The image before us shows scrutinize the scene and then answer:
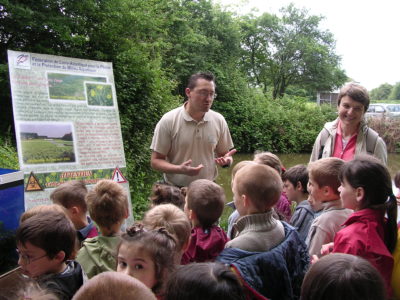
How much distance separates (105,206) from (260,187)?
997 mm

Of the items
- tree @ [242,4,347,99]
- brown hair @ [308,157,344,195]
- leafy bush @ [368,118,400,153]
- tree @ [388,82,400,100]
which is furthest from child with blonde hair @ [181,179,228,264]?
tree @ [388,82,400,100]

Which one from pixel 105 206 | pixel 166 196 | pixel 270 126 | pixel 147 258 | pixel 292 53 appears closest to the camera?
pixel 147 258

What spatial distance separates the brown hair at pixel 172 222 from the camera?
202 centimetres

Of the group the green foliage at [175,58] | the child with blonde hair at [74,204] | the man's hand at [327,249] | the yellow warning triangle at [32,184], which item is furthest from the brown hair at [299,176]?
the green foliage at [175,58]

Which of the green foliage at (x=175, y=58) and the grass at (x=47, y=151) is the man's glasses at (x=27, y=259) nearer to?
the grass at (x=47, y=151)

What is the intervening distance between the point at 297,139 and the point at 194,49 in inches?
270

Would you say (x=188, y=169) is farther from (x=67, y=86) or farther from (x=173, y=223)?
(x=67, y=86)

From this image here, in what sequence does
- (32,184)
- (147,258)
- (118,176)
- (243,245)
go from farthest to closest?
(118,176) < (32,184) < (243,245) < (147,258)

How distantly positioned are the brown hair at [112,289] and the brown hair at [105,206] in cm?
131

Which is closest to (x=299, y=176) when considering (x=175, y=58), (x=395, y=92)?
(x=175, y=58)

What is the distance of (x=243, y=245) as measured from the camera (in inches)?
72.9

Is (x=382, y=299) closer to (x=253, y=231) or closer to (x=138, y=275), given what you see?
(x=253, y=231)

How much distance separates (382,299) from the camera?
1305mm

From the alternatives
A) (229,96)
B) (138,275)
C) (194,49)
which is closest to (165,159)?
(138,275)
